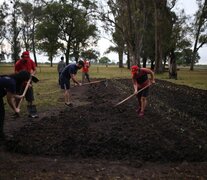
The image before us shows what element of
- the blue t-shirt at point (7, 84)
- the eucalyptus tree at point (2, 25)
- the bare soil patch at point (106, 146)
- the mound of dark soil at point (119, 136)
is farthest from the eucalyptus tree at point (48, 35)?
the blue t-shirt at point (7, 84)

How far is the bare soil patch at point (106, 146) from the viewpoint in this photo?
672 centimetres

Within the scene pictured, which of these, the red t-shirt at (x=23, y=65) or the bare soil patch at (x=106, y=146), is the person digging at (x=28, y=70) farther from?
the bare soil patch at (x=106, y=146)

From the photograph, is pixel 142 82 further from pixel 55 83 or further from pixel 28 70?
pixel 55 83

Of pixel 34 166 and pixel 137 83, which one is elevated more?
pixel 137 83

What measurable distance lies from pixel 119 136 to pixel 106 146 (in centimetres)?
82

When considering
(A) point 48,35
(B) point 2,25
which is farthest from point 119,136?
(B) point 2,25

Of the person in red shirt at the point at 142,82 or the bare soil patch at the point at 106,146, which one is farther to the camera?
the person in red shirt at the point at 142,82

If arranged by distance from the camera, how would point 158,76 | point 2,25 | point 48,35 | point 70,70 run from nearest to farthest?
point 70,70 < point 158,76 < point 48,35 < point 2,25

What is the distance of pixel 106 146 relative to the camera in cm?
830

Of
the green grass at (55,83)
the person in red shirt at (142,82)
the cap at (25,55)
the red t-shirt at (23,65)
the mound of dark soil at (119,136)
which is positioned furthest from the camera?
the green grass at (55,83)

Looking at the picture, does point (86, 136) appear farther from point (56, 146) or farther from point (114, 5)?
point (114, 5)

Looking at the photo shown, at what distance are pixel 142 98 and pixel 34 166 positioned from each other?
5557 mm

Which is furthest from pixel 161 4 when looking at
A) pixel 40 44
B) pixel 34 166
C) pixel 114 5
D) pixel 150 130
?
pixel 34 166

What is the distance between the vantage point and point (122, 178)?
6387 millimetres
